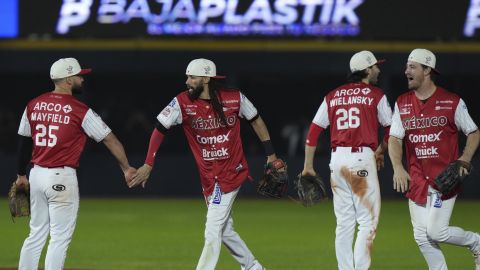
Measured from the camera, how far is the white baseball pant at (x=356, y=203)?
10195 millimetres

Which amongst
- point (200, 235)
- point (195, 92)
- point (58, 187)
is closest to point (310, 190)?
point (195, 92)

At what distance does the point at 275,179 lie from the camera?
36.3 feet

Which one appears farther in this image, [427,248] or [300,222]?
[300,222]

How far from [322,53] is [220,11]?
6.48 m

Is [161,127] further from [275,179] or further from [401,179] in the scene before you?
[401,179]

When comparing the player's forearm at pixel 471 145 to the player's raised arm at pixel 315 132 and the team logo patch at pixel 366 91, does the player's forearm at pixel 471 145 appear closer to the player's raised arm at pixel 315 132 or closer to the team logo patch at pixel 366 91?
the team logo patch at pixel 366 91

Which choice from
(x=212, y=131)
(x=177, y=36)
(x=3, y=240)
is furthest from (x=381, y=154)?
(x=177, y=36)

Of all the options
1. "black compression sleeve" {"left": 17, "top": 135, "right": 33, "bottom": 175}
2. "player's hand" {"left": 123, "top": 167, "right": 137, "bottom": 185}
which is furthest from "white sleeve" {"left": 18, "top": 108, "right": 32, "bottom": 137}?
"player's hand" {"left": 123, "top": 167, "right": 137, "bottom": 185}

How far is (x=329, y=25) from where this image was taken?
17.7 meters

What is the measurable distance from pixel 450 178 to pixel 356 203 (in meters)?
0.91

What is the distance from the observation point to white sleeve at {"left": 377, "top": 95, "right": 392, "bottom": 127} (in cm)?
1041

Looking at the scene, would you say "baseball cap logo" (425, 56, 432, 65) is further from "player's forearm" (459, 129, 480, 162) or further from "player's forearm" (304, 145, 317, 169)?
"player's forearm" (304, 145, 317, 169)

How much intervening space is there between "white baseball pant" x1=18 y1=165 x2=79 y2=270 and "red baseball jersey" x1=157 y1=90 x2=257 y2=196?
4.01 feet

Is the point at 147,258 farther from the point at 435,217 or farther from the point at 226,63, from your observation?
the point at 226,63
